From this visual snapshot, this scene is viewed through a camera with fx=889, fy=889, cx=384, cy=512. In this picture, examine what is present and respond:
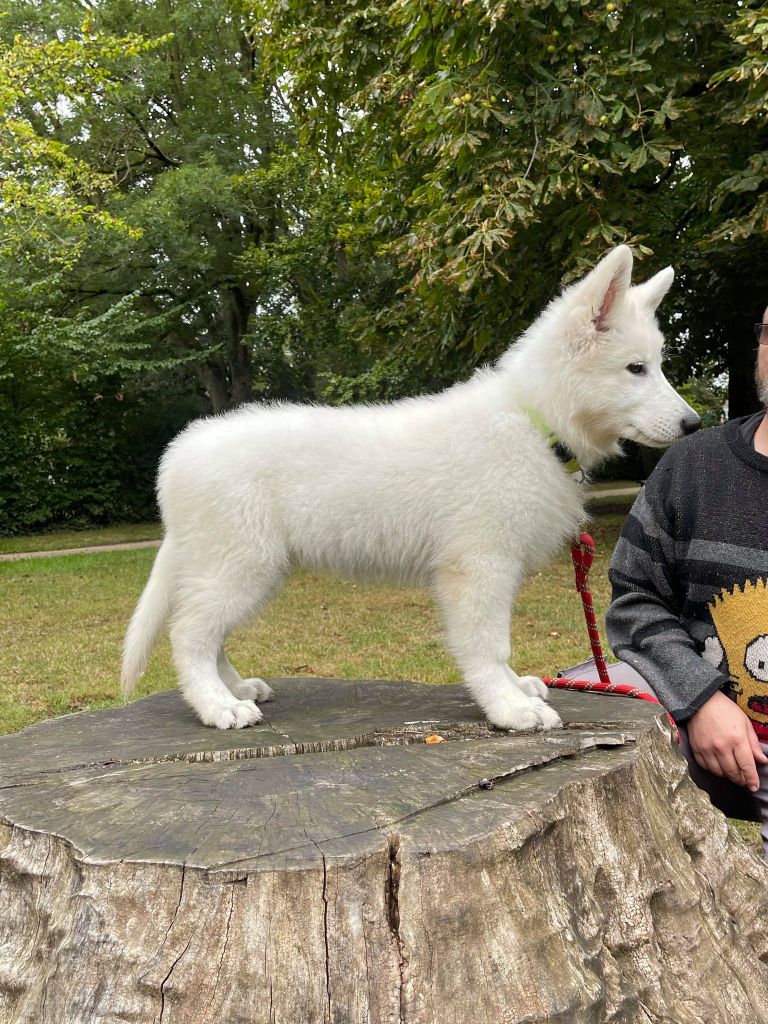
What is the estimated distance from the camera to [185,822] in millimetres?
2104

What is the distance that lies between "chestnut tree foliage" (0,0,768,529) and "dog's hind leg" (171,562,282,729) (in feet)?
16.5

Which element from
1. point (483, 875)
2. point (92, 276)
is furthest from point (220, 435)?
point (92, 276)

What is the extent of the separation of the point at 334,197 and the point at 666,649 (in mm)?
17996

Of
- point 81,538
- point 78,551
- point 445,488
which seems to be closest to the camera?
point 445,488

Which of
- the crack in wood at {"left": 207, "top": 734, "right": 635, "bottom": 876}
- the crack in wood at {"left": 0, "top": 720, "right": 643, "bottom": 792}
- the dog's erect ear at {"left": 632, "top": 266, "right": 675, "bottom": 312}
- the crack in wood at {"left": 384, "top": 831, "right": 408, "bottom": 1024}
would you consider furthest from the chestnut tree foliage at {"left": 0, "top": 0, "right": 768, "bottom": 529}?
the crack in wood at {"left": 384, "top": 831, "right": 408, "bottom": 1024}

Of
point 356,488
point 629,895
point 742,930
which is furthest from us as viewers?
point 356,488

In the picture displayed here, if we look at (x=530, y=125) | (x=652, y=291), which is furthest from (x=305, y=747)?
(x=530, y=125)

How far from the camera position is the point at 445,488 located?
9.66 ft

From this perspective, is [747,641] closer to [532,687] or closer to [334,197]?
[532,687]

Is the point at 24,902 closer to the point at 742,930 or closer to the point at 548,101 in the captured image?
the point at 742,930

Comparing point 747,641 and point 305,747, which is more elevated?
point 747,641

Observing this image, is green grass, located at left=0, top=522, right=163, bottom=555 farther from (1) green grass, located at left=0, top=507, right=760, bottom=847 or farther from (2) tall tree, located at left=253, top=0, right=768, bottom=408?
(2) tall tree, located at left=253, top=0, right=768, bottom=408

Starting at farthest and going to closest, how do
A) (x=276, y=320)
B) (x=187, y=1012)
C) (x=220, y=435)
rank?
(x=276, y=320) → (x=220, y=435) → (x=187, y=1012)

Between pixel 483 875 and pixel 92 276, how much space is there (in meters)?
21.6
